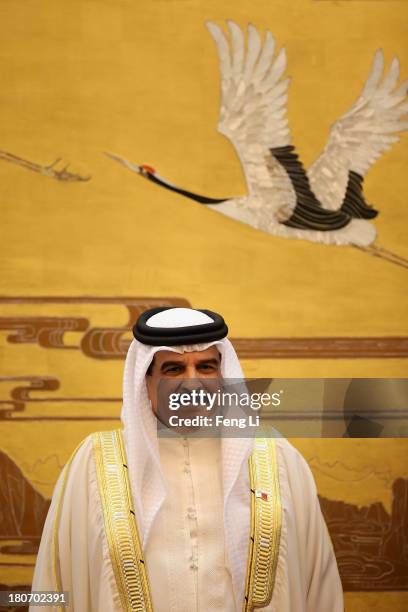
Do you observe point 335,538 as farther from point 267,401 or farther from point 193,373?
point 193,373

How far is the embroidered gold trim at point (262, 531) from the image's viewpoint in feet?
8.66

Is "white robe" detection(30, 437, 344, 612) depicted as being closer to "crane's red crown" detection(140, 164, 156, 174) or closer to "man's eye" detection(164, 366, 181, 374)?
"man's eye" detection(164, 366, 181, 374)

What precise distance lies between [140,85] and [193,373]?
7.71 feet

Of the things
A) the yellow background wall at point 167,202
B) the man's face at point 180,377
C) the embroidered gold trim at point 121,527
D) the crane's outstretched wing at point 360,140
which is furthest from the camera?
the crane's outstretched wing at point 360,140

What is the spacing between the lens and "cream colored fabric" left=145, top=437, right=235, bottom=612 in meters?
2.63

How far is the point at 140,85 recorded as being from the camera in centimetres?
465

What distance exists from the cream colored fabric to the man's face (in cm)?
17

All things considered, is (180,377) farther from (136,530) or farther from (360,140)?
(360,140)

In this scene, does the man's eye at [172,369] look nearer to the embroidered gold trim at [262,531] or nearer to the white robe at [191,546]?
the white robe at [191,546]

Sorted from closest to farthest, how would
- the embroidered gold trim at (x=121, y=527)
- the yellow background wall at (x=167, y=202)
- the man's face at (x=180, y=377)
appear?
1. the embroidered gold trim at (x=121, y=527)
2. the man's face at (x=180, y=377)
3. the yellow background wall at (x=167, y=202)

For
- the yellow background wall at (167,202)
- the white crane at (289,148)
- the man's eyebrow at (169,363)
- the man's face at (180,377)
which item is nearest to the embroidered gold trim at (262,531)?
the man's face at (180,377)

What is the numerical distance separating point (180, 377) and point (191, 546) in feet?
1.62

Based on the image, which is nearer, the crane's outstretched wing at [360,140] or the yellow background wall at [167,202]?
the yellow background wall at [167,202]

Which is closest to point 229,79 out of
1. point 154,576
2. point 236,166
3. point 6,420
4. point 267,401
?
point 236,166
